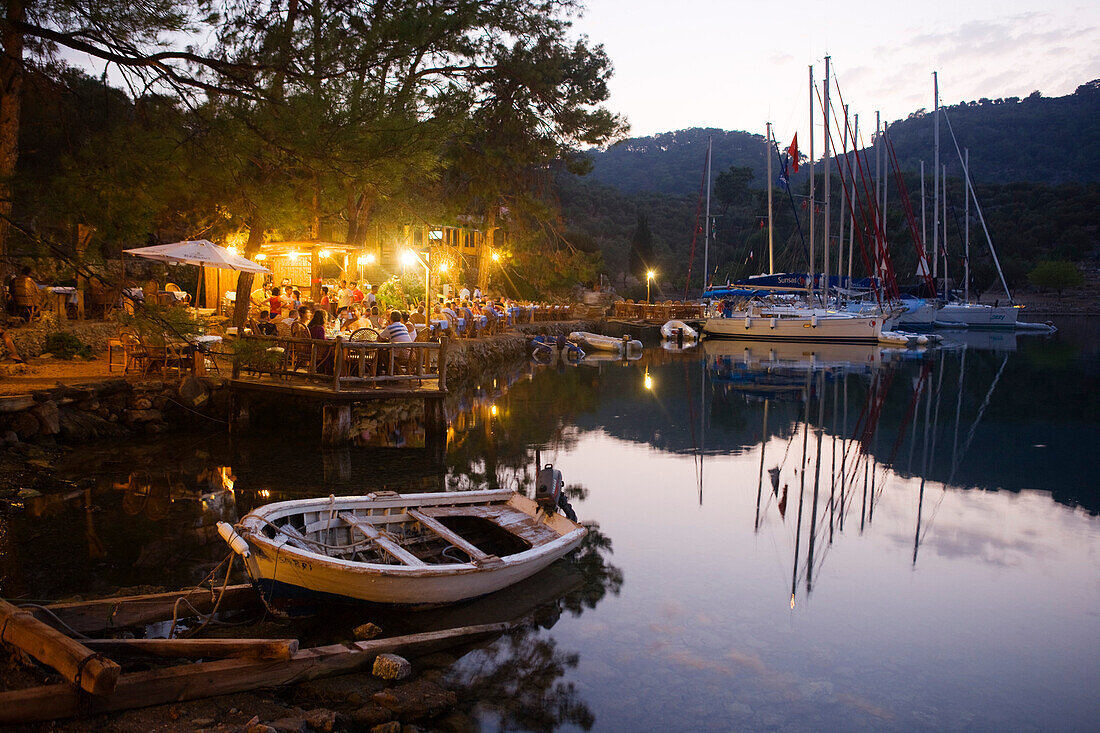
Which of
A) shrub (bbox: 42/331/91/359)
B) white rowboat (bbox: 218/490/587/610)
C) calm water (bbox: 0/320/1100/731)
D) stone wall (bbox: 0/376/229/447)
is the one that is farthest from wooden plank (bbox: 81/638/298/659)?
shrub (bbox: 42/331/91/359)

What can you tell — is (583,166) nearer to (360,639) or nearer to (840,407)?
(840,407)

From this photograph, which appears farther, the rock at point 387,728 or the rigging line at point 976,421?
the rigging line at point 976,421

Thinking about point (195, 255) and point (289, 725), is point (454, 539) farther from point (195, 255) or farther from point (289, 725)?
point (195, 255)

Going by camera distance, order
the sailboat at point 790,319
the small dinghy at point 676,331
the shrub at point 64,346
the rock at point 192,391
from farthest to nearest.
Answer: the small dinghy at point 676,331
the sailboat at point 790,319
the shrub at point 64,346
the rock at point 192,391

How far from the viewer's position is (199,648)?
492 cm

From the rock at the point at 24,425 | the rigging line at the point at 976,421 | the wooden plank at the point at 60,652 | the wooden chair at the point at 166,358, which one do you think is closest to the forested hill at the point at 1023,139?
the rigging line at the point at 976,421

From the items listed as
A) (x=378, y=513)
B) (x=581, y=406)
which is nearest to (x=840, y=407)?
(x=581, y=406)

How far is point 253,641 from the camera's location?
16.3 ft

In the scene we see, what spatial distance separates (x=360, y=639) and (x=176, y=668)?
163 cm

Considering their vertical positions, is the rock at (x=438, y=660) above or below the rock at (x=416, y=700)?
below

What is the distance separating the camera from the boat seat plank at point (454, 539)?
6.68 meters

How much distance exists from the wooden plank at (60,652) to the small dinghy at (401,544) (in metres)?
1.62

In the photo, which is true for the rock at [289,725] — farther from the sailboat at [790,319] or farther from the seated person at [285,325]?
the sailboat at [790,319]

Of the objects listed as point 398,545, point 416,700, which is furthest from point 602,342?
point 416,700
